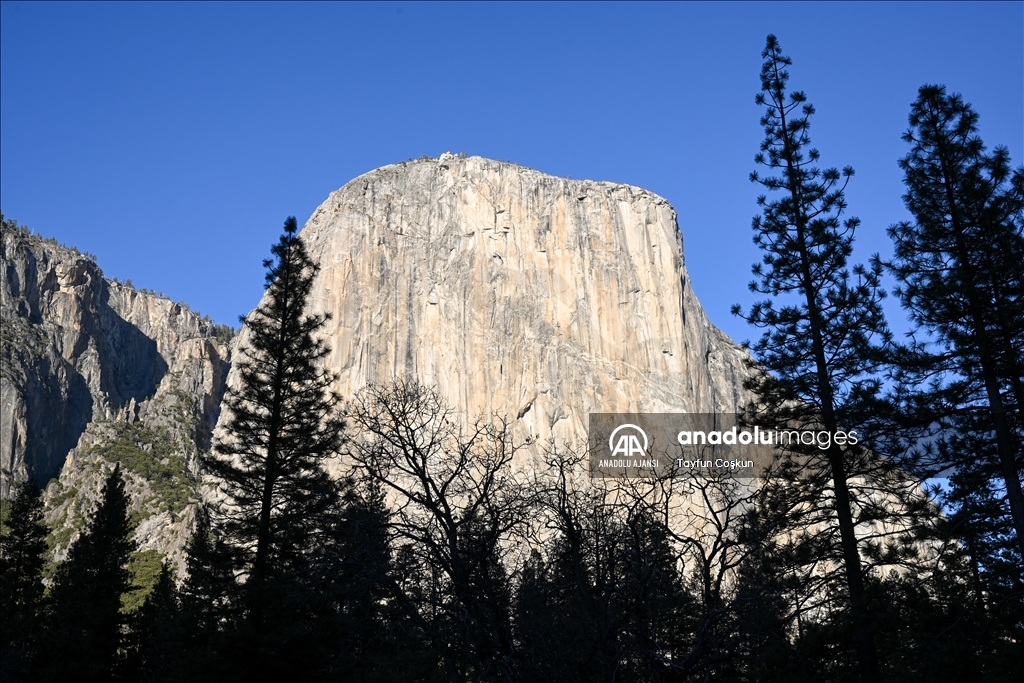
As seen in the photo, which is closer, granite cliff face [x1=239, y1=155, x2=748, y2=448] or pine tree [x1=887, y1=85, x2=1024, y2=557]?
pine tree [x1=887, y1=85, x2=1024, y2=557]

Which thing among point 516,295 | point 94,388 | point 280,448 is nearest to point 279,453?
point 280,448

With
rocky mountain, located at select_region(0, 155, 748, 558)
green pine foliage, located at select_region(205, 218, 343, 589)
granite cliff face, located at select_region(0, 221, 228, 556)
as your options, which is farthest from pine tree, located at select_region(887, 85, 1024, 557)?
granite cliff face, located at select_region(0, 221, 228, 556)

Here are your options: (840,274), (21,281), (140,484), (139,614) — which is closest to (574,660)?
(840,274)

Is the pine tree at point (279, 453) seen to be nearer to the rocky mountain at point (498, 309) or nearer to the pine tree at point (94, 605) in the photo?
the pine tree at point (94, 605)

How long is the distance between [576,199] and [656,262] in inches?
396

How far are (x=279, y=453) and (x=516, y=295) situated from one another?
56373mm

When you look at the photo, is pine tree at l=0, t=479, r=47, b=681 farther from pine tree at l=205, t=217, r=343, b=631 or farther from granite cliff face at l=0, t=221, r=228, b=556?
granite cliff face at l=0, t=221, r=228, b=556

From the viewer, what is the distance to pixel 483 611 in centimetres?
1102

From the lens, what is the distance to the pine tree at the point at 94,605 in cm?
2755

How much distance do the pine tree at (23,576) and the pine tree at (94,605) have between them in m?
0.98

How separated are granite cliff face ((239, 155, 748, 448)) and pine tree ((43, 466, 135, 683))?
40.1 metres

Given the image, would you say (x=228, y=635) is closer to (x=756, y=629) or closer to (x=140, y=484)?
(x=756, y=629)

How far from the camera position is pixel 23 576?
127ft

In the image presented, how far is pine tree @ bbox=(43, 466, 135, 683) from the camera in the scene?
27547 mm
